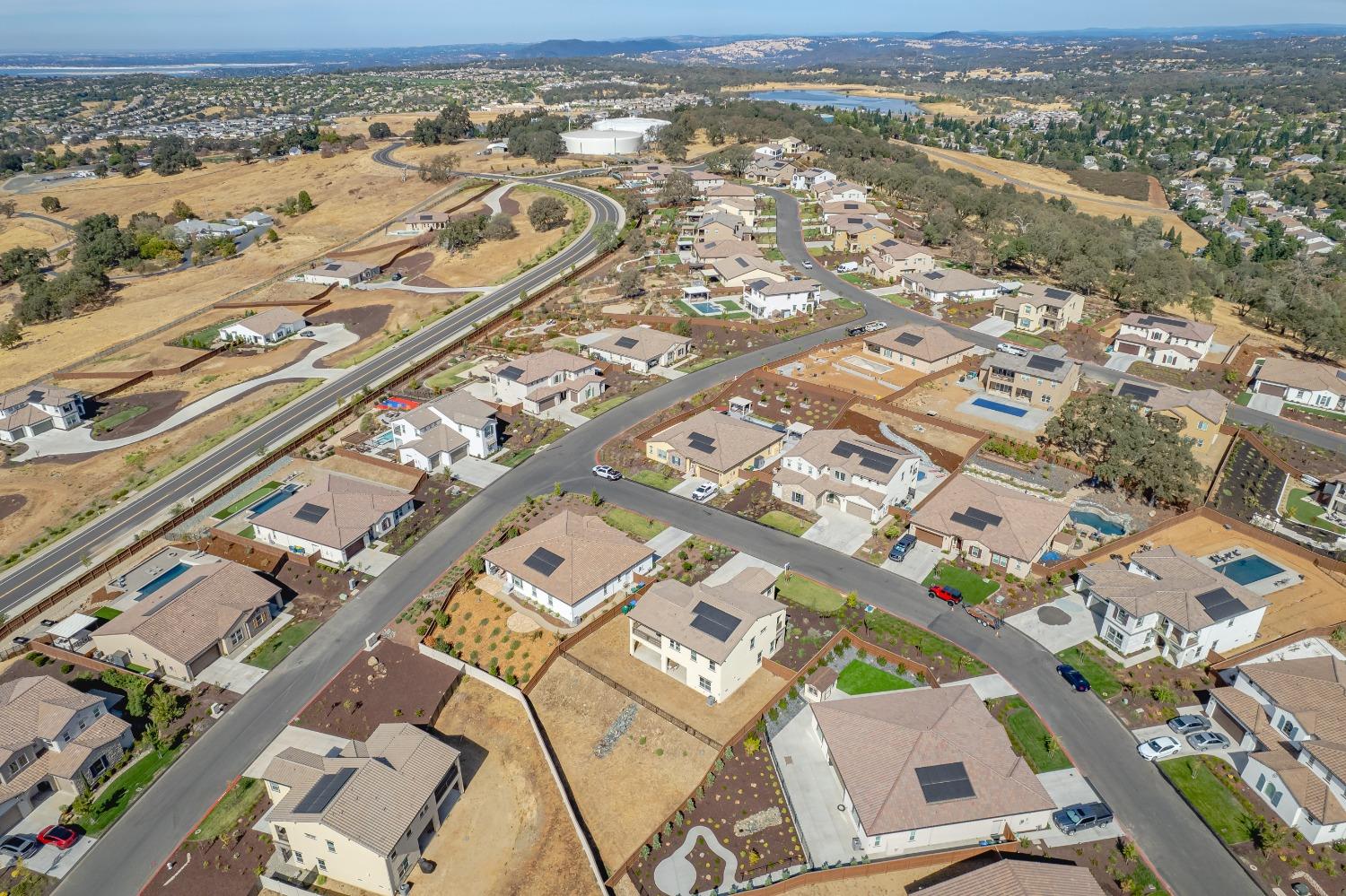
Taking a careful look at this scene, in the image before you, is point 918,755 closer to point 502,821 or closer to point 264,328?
point 502,821

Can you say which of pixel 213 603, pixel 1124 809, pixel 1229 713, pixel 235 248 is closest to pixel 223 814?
pixel 213 603

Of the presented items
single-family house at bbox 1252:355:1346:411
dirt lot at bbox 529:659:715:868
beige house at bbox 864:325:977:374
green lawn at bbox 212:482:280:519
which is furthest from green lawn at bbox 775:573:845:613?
single-family house at bbox 1252:355:1346:411

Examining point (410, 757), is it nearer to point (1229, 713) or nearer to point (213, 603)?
point (213, 603)

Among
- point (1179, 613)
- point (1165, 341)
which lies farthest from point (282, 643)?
point (1165, 341)

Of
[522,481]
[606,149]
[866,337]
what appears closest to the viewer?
[522,481]

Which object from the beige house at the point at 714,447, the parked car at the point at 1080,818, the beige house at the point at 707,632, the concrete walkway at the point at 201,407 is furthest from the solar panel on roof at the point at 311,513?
the parked car at the point at 1080,818

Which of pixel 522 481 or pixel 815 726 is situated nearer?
pixel 815 726
